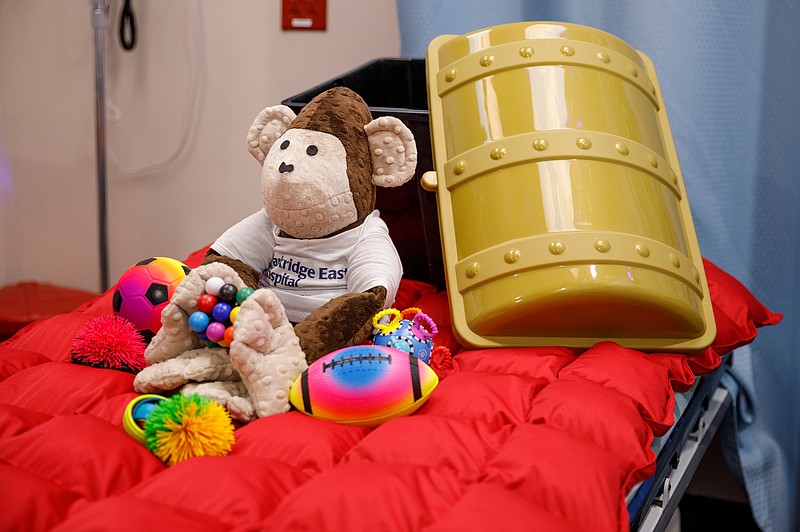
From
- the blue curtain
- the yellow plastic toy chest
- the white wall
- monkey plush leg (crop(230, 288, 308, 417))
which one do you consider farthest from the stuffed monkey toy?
the white wall

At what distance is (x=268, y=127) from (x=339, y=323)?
1.21 feet

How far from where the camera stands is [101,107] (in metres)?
2.03

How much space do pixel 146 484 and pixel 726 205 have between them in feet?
4.56

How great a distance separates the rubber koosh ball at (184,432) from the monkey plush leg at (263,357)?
3.6 inches

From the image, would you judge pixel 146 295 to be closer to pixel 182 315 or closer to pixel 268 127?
pixel 182 315

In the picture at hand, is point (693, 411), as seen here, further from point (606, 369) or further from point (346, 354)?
point (346, 354)

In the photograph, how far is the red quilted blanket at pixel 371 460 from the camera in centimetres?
68

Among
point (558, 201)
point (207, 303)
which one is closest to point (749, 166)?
point (558, 201)

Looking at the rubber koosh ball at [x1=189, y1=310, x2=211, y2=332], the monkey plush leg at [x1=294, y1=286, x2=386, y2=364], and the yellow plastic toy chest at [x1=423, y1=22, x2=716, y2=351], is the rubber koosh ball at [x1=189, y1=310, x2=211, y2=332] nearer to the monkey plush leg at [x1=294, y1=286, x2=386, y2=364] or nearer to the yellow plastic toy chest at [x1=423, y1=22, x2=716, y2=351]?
the monkey plush leg at [x1=294, y1=286, x2=386, y2=364]

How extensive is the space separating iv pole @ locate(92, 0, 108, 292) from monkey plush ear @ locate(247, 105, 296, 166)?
964 millimetres

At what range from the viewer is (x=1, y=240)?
8.06 feet

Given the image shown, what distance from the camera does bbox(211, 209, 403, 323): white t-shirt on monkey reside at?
3.78 ft

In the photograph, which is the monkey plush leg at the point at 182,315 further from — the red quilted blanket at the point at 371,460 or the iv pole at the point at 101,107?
the iv pole at the point at 101,107

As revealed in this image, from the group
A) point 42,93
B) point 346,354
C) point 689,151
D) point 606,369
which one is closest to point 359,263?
point 346,354
